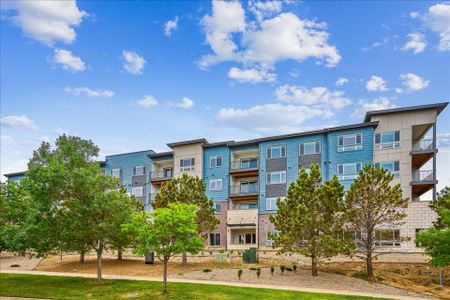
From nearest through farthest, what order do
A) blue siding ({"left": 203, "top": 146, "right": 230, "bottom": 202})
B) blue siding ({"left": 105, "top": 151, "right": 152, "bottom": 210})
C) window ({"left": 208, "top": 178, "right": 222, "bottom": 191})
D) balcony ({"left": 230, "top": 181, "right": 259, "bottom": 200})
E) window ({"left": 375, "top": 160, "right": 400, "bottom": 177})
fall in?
1. window ({"left": 375, "top": 160, "right": 400, "bottom": 177})
2. balcony ({"left": 230, "top": 181, "right": 259, "bottom": 200})
3. blue siding ({"left": 203, "top": 146, "right": 230, "bottom": 202})
4. window ({"left": 208, "top": 178, "right": 222, "bottom": 191})
5. blue siding ({"left": 105, "top": 151, "right": 152, "bottom": 210})

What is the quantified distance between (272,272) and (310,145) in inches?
757

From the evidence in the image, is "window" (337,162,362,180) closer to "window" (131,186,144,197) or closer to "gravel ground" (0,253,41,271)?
"window" (131,186,144,197)

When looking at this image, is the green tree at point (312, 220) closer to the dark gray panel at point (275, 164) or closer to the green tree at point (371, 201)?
the green tree at point (371, 201)

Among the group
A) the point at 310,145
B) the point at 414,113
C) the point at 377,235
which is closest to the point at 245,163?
the point at 310,145

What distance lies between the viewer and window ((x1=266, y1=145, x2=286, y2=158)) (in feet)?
144

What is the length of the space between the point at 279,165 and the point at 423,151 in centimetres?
1383

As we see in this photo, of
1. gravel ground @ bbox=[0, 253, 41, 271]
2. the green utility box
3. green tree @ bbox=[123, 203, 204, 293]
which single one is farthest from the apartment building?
green tree @ bbox=[123, 203, 204, 293]

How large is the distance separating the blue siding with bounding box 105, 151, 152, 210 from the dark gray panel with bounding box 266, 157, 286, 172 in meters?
16.6

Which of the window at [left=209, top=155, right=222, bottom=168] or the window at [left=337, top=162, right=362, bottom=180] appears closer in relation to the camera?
the window at [left=337, top=162, right=362, bottom=180]

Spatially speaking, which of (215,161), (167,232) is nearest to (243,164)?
(215,161)

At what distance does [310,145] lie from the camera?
42312 mm

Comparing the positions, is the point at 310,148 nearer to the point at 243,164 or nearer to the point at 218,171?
the point at 243,164

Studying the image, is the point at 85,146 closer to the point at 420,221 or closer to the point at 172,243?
the point at 172,243

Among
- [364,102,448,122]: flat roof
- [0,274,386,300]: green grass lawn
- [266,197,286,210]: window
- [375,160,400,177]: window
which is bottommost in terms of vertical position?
[0,274,386,300]: green grass lawn
